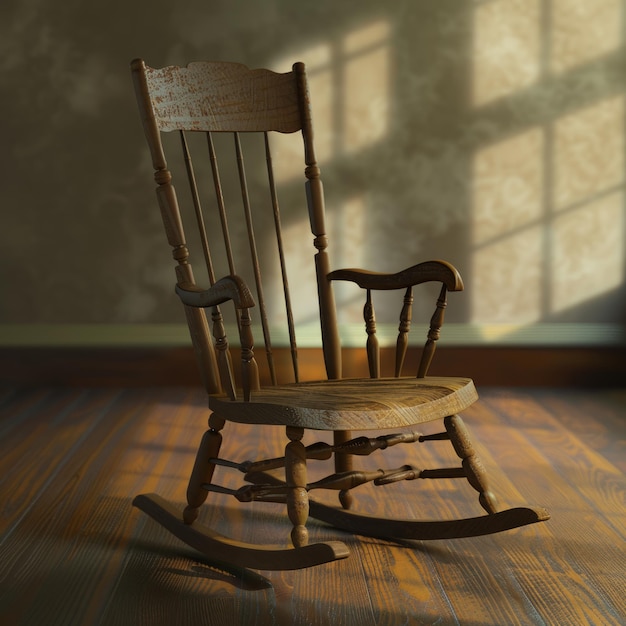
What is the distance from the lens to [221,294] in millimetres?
1568

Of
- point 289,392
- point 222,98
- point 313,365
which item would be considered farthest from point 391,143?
point 289,392

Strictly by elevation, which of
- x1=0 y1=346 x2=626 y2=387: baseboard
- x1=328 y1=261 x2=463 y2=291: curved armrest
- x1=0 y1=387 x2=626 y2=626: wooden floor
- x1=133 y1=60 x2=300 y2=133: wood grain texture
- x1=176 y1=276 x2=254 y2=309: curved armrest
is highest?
x1=133 y1=60 x2=300 y2=133: wood grain texture

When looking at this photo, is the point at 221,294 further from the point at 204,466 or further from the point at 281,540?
the point at 281,540

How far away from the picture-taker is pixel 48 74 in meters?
3.45

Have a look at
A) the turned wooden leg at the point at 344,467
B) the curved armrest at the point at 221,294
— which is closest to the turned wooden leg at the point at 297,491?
the curved armrest at the point at 221,294

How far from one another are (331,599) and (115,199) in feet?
7.56

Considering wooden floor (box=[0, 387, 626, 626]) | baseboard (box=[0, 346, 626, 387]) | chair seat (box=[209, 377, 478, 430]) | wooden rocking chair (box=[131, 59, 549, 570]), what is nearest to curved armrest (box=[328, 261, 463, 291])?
wooden rocking chair (box=[131, 59, 549, 570])

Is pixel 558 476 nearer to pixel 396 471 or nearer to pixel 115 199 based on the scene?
pixel 396 471

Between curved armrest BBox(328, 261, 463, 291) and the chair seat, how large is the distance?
0.68 feet

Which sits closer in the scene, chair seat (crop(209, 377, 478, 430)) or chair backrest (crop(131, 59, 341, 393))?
chair seat (crop(209, 377, 478, 430))

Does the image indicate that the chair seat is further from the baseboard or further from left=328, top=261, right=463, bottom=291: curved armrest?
the baseboard

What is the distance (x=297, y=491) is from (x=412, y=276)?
555 mm

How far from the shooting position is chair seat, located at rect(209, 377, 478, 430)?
1480 mm

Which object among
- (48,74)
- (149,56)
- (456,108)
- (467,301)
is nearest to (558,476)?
(467,301)
